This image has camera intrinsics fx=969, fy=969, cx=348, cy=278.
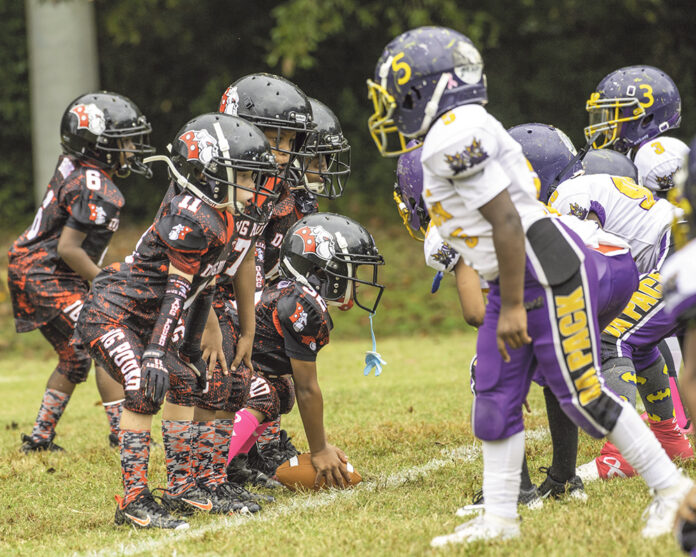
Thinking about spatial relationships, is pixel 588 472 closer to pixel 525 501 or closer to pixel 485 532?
pixel 525 501

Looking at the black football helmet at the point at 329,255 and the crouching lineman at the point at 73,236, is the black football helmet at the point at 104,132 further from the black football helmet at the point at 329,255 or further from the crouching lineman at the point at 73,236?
the black football helmet at the point at 329,255

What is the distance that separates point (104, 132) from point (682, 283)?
4693 millimetres

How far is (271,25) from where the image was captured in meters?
15.2

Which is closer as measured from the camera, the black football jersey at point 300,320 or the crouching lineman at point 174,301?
the crouching lineman at point 174,301

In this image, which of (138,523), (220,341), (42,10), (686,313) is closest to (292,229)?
(220,341)

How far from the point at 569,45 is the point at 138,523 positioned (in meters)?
12.5

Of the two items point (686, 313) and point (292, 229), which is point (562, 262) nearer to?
point (686, 313)

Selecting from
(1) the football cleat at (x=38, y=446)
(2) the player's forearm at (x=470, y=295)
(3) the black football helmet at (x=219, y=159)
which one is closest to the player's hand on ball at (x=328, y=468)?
(2) the player's forearm at (x=470, y=295)

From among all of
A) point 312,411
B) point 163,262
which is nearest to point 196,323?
point 163,262

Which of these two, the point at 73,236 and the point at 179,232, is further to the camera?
the point at 73,236

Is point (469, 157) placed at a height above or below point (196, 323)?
above

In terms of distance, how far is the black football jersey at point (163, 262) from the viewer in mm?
4129

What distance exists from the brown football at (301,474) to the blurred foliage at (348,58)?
988 centimetres

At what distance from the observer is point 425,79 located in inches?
137
